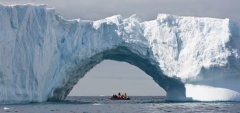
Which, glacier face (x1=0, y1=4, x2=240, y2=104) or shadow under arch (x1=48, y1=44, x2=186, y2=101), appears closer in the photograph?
glacier face (x1=0, y1=4, x2=240, y2=104)

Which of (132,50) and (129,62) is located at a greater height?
(132,50)

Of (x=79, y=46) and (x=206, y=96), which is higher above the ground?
(x=79, y=46)

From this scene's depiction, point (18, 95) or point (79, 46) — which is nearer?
point (18, 95)

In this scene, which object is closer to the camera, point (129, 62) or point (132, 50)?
point (132, 50)

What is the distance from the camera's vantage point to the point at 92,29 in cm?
4006

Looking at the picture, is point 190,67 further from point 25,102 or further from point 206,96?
point 25,102

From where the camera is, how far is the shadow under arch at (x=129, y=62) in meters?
Answer: 40.9

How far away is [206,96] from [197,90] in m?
0.83

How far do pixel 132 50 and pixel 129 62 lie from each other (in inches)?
176

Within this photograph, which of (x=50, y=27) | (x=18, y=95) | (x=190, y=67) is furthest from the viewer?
(x=190, y=67)

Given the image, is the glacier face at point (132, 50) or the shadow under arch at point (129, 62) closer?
the glacier face at point (132, 50)

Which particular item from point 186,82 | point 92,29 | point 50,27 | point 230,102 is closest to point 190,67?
point 186,82

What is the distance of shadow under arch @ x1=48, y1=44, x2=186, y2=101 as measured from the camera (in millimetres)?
40869

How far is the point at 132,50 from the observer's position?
134 ft
